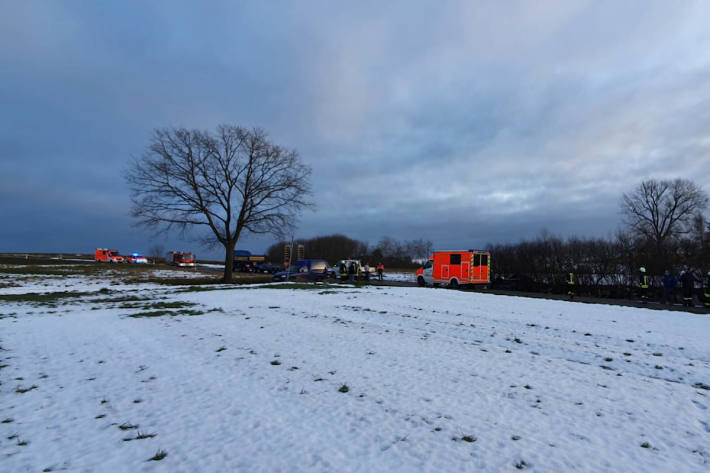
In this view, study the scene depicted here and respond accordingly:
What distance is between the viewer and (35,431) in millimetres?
4172

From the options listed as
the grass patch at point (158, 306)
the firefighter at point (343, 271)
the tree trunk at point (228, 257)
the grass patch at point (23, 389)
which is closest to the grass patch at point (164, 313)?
the grass patch at point (158, 306)

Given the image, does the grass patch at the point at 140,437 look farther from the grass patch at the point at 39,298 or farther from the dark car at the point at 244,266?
the dark car at the point at 244,266

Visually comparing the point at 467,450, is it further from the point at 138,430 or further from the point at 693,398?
the point at 693,398

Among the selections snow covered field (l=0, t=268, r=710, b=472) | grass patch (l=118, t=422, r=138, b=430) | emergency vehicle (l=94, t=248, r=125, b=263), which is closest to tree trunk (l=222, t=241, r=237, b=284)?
snow covered field (l=0, t=268, r=710, b=472)

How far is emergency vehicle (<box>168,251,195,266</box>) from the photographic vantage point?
6675 centimetres

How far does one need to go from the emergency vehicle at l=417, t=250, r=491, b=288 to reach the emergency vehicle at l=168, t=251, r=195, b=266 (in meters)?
50.9

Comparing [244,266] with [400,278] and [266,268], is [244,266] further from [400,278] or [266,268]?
[400,278]

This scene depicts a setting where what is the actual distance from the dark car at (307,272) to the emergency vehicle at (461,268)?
10512 millimetres

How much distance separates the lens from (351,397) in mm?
5234

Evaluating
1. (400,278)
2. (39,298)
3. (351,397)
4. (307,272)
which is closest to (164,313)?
(39,298)

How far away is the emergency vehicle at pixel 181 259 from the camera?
2628 inches

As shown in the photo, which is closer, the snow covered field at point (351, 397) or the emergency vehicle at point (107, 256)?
the snow covered field at point (351, 397)

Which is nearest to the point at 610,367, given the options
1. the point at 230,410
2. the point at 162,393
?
the point at 230,410

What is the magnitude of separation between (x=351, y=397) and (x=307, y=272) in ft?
93.8
